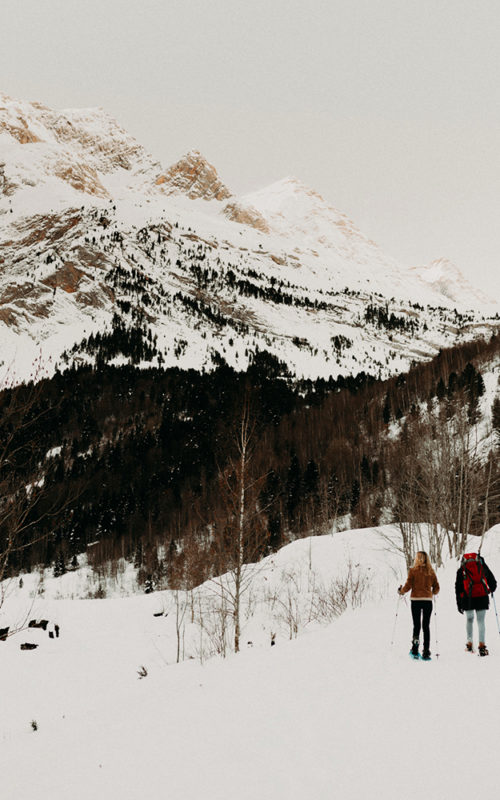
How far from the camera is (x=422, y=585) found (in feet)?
25.1

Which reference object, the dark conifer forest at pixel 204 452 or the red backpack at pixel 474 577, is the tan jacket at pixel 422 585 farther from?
the dark conifer forest at pixel 204 452

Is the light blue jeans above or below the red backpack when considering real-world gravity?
below

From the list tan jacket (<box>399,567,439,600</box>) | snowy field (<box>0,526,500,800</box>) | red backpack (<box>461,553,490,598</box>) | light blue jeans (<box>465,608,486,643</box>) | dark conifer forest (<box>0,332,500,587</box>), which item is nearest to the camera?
snowy field (<box>0,526,500,800</box>)

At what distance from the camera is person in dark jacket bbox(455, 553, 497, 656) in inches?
282

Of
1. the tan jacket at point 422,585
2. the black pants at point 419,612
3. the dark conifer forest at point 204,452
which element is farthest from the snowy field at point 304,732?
the dark conifer forest at point 204,452

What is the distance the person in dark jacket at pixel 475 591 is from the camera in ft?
23.5

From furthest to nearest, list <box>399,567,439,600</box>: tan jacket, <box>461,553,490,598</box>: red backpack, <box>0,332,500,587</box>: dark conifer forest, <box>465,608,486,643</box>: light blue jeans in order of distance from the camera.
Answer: <box>0,332,500,587</box>: dark conifer forest < <box>399,567,439,600</box>: tan jacket < <box>461,553,490,598</box>: red backpack < <box>465,608,486,643</box>: light blue jeans

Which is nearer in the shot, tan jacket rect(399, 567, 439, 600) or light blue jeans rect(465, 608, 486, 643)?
light blue jeans rect(465, 608, 486, 643)

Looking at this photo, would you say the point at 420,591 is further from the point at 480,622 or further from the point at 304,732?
the point at 304,732

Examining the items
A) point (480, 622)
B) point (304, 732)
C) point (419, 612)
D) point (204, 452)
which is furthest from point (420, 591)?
point (204, 452)

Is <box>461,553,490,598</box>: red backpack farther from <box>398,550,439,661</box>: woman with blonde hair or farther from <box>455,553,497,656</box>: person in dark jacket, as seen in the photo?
<box>398,550,439,661</box>: woman with blonde hair

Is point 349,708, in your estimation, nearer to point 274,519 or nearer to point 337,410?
point 274,519

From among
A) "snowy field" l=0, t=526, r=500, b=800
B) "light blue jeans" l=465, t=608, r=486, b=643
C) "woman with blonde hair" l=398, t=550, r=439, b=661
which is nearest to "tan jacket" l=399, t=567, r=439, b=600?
"woman with blonde hair" l=398, t=550, r=439, b=661

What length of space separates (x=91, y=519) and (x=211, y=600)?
66082 millimetres
